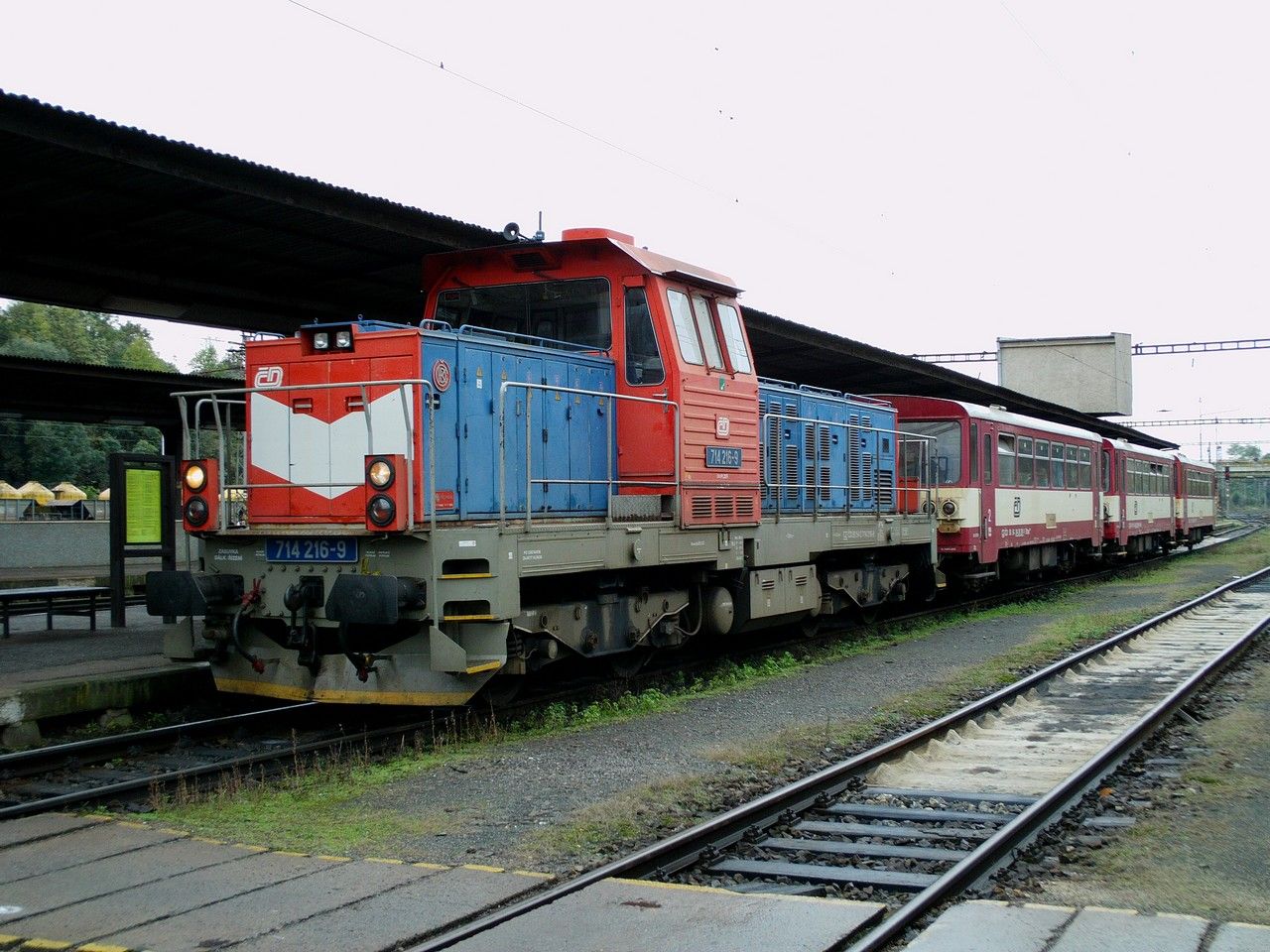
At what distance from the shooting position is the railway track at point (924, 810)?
16.8 feet

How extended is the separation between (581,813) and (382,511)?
2734mm

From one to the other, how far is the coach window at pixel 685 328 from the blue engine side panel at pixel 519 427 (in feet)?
2.18

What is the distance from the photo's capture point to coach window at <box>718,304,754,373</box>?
439 inches

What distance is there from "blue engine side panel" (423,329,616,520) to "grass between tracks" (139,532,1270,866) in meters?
1.71

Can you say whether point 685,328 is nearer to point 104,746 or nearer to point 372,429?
point 372,429

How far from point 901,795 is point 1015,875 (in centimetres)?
146

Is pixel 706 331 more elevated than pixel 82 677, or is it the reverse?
pixel 706 331

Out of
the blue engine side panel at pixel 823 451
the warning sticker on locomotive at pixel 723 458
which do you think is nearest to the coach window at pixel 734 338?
the warning sticker on locomotive at pixel 723 458

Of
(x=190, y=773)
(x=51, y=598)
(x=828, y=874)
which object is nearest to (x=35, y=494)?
(x=51, y=598)

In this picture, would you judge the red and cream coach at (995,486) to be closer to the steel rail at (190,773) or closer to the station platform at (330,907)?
the steel rail at (190,773)

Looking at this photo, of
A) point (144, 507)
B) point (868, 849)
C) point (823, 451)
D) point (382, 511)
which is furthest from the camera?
point (823, 451)

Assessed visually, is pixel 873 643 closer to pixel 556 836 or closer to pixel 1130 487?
pixel 556 836

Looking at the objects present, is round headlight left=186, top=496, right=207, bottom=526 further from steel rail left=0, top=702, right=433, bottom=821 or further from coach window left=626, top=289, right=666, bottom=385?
coach window left=626, top=289, right=666, bottom=385

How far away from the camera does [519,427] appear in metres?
9.27
